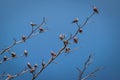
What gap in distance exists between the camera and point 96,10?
1410 mm

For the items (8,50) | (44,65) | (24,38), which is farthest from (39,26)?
(44,65)

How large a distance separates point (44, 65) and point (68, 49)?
21 cm

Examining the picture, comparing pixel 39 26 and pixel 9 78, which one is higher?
pixel 39 26

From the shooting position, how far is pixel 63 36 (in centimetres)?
142

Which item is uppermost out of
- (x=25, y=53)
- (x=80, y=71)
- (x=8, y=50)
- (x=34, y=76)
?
(x=8, y=50)

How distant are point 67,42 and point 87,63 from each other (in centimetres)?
20

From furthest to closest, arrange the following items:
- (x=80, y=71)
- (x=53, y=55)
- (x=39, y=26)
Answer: (x=39, y=26), (x=53, y=55), (x=80, y=71)

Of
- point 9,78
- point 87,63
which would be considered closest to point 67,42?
point 87,63

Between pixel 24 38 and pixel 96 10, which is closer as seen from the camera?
pixel 96 10

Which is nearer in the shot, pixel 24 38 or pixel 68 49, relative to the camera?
pixel 68 49

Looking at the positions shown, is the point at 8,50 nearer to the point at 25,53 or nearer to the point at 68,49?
the point at 25,53

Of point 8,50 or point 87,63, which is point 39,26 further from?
point 87,63

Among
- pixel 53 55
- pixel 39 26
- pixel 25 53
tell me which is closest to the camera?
pixel 53 55

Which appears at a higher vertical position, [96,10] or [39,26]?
[39,26]
